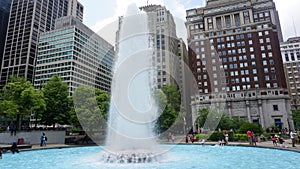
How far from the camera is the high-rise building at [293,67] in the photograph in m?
111

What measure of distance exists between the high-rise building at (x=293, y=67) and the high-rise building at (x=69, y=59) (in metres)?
100

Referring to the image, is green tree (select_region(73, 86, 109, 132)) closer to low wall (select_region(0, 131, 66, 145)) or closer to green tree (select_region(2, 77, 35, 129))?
low wall (select_region(0, 131, 66, 145))

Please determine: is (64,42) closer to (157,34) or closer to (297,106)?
(157,34)

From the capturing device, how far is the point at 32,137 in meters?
28.7

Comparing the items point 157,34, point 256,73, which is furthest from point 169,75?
point 256,73

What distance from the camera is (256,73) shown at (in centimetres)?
7100

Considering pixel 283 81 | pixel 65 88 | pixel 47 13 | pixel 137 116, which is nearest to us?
pixel 137 116

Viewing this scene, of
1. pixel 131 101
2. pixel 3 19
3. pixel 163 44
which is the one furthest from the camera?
pixel 3 19

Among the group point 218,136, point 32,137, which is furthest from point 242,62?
point 32,137

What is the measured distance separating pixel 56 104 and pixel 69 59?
6359 cm

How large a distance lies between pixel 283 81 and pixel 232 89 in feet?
55.0

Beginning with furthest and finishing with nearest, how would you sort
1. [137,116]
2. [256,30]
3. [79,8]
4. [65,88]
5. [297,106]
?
[79,8], [297,106], [256,30], [65,88], [137,116]

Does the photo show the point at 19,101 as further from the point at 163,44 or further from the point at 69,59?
the point at 163,44

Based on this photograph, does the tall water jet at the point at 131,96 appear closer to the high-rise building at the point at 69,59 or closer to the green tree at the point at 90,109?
the green tree at the point at 90,109
